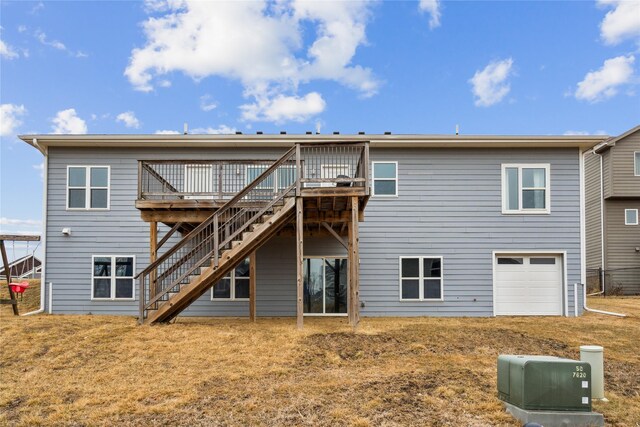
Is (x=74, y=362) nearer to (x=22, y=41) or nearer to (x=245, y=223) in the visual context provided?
(x=245, y=223)

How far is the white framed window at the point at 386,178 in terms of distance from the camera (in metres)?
12.3

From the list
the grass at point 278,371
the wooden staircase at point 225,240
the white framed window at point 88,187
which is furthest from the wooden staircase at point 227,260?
the white framed window at point 88,187

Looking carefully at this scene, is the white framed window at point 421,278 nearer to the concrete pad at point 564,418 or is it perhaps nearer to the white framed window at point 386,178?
the white framed window at point 386,178

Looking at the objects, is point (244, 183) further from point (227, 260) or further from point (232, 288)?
point (227, 260)

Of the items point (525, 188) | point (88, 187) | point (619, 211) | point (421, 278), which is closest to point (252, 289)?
point (421, 278)

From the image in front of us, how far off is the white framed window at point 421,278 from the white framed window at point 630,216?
43.6 ft

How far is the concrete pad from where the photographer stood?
459 cm

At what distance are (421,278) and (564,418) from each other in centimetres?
758

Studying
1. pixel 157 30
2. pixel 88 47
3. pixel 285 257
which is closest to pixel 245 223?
pixel 285 257

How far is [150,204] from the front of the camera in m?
9.59

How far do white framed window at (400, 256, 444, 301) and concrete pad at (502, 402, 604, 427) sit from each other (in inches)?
295

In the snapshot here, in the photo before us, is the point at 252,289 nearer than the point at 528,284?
Yes

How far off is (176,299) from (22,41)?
35.3ft

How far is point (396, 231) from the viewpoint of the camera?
12.2 metres
